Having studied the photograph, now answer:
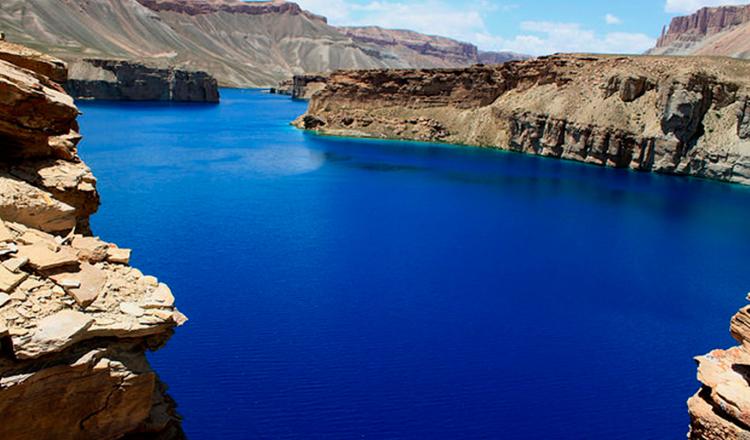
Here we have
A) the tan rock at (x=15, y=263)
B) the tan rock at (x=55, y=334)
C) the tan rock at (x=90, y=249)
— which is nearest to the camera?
the tan rock at (x=55, y=334)

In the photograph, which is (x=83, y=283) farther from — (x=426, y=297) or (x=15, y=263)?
(x=426, y=297)

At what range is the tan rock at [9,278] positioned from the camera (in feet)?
27.8

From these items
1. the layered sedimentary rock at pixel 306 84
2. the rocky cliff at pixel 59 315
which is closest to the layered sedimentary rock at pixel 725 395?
the rocky cliff at pixel 59 315

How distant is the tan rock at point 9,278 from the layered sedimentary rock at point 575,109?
6597 centimetres

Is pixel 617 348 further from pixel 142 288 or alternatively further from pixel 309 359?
pixel 142 288

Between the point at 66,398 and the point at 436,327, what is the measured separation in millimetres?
14287

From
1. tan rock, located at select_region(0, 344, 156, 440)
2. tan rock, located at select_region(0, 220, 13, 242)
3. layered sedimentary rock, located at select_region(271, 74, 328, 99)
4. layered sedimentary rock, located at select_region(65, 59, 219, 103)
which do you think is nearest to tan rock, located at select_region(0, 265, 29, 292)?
tan rock, located at select_region(0, 220, 13, 242)

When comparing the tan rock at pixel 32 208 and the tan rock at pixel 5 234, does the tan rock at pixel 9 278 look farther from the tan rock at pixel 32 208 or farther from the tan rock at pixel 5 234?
the tan rock at pixel 32 208

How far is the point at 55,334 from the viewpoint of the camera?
841 cm

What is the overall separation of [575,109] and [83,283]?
2828 inches

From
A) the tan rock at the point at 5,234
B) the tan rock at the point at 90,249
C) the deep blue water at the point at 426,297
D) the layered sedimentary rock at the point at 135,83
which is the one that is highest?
the layered sedimentary rock at the point at 135,83

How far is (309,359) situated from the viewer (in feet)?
59.8

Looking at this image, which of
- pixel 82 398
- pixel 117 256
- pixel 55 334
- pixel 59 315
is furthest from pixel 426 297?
pixel 55 334

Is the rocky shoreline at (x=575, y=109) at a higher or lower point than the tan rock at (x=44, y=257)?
higher
